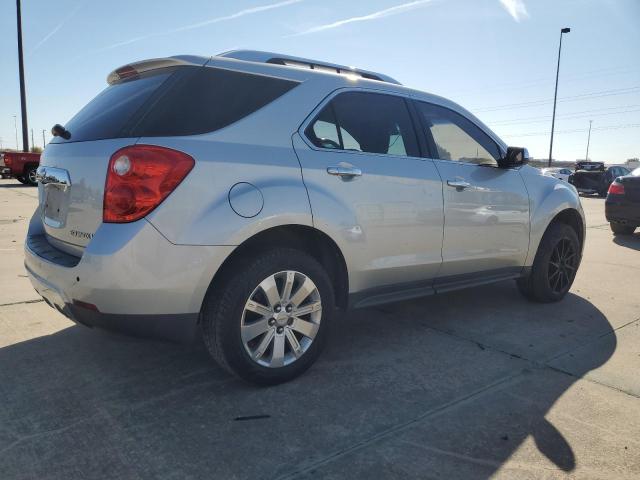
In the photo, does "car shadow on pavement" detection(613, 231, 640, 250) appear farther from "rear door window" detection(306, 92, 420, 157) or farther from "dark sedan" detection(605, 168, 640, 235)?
"rear door window" detection(306, 92, 420, 157)

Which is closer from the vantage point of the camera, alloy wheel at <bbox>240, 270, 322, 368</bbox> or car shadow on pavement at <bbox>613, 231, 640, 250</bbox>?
alloy wheel at <bbox>240, 270, 322, 368</bbox>

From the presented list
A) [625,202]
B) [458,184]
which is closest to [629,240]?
[625,202]

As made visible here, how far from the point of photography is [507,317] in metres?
4.38

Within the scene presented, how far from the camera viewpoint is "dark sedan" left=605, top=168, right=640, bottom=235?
30.0ft

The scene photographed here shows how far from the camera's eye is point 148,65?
299 centimetres

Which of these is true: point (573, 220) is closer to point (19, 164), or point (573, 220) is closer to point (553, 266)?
point (553, 266)

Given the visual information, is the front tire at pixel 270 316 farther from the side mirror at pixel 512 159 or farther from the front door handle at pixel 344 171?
the side mirror at pixel 512 159

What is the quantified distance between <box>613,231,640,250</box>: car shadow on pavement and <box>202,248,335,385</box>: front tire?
7.26m

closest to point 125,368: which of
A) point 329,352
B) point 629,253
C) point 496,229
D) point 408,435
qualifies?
point 329,352

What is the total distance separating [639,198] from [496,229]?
657 cm

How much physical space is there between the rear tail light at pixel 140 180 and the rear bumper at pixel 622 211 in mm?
9002

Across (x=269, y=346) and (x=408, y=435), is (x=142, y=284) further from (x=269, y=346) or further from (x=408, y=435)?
(x=408, y=435)

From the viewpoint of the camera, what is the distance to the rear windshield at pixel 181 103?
262 centimetres

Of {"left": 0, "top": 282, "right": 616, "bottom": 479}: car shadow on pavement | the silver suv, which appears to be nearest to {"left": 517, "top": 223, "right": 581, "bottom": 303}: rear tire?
{"left": 0, "top": 282, "right": 616, "bottom": 479}: car shadow on pavement
